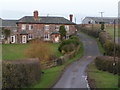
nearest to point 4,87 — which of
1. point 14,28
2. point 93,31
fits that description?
point 14,28

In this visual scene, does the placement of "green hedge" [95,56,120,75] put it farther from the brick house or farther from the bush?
the brick house

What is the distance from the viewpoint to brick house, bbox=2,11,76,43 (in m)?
69.6

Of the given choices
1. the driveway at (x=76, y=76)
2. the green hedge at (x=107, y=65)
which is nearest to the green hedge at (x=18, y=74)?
the driveway at (x=76, y=76)

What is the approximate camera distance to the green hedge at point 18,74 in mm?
23672

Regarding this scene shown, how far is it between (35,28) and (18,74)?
47267 millimetres

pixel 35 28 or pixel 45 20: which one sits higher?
pixel 45 20

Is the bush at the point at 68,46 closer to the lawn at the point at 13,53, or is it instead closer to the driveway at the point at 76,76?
the lawn at the point at 13,53

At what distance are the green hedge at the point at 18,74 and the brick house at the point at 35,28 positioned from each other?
43313 millimetres

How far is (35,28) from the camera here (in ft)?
234

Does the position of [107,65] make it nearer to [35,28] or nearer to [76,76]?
A: [76,76]

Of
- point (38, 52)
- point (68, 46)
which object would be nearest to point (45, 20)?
point (68, 46)

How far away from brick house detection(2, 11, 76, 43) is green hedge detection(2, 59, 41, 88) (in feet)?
142

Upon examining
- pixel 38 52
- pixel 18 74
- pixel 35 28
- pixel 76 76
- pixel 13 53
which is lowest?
pixel 76 76

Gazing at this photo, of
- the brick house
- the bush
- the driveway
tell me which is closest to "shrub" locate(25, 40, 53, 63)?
the driveway
